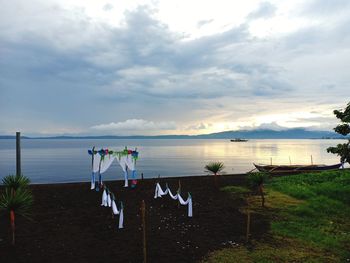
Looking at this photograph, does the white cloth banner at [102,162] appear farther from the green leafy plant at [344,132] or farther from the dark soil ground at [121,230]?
the green leafy plant at [344,132]

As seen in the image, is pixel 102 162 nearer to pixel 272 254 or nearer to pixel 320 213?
pixel 320 213

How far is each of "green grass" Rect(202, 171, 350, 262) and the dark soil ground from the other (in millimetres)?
905

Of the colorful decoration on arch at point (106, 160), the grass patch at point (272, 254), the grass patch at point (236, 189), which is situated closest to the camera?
the grass patch at point (272, 254)

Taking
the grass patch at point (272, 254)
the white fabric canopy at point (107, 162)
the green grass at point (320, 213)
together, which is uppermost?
the white fabric canopy at point (107, 162)

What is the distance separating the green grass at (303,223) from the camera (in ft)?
36.9

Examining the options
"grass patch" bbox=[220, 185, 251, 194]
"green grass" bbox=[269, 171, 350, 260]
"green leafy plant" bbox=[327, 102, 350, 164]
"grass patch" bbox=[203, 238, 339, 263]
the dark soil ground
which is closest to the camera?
"grass patch" bbox=[203, 238, 339, 263]

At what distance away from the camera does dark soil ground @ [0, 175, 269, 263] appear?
11141mm

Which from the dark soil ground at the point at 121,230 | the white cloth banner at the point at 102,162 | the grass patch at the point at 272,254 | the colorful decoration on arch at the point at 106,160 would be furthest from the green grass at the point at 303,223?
the white cloth banner at the point at 102,162

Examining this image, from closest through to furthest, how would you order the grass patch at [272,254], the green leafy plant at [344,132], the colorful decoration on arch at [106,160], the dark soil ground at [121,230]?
the grass patch at [272,254] → the dark soil ground at [121,230] → the green leafy plant at [344,132] → the colorful decoration on arch at [106,160]

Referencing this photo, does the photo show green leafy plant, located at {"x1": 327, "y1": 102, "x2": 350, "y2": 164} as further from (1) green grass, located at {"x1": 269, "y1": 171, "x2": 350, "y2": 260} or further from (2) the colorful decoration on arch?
(2) the colorful decoration on arch

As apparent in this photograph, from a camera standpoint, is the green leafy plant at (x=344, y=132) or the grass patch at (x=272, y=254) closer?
the grass patch at (x=272, y=254)

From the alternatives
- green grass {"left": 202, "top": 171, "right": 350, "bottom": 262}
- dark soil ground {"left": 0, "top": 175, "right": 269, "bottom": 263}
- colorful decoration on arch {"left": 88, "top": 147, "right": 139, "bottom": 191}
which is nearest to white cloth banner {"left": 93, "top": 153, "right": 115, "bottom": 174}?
colorful decoration on arch {"left": 88, "top": 147, "right": 139, "bottom": 191}

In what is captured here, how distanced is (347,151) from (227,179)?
1179 cm

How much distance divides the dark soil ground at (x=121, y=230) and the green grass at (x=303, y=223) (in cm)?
90
